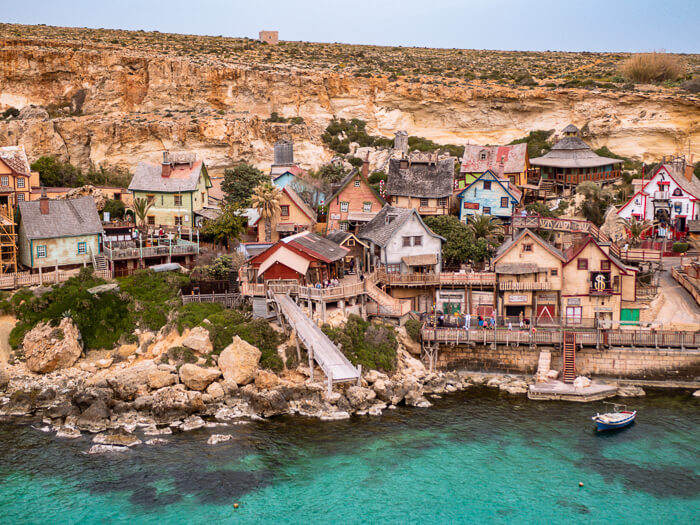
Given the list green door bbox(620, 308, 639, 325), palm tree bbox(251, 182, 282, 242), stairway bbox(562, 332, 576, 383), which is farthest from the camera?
palm tree bbox(251, 182, 282, 242)

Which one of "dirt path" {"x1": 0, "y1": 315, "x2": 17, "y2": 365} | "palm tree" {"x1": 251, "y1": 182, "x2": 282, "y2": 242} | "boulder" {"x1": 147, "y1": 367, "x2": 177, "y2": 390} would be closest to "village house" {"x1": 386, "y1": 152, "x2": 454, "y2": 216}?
"palm tree" {"x1": 251, "y1": 182, "x2": 282, "y2": 242}

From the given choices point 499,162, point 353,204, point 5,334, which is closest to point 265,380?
point 5,334

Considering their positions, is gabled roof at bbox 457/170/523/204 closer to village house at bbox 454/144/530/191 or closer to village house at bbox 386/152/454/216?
village house at bbox 386/152/454/216

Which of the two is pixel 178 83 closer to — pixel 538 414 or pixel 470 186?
pixel 470 186

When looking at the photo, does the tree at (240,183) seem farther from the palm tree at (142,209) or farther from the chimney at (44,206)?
the chimney at (44,206)

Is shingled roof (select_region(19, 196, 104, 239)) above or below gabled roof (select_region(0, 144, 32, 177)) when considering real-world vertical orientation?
below

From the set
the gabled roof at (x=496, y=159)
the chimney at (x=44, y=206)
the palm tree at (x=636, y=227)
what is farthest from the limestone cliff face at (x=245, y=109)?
the chimney at (x=44, y=206)

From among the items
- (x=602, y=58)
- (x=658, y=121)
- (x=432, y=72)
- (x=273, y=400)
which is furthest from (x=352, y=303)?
(x=602, y=58)
